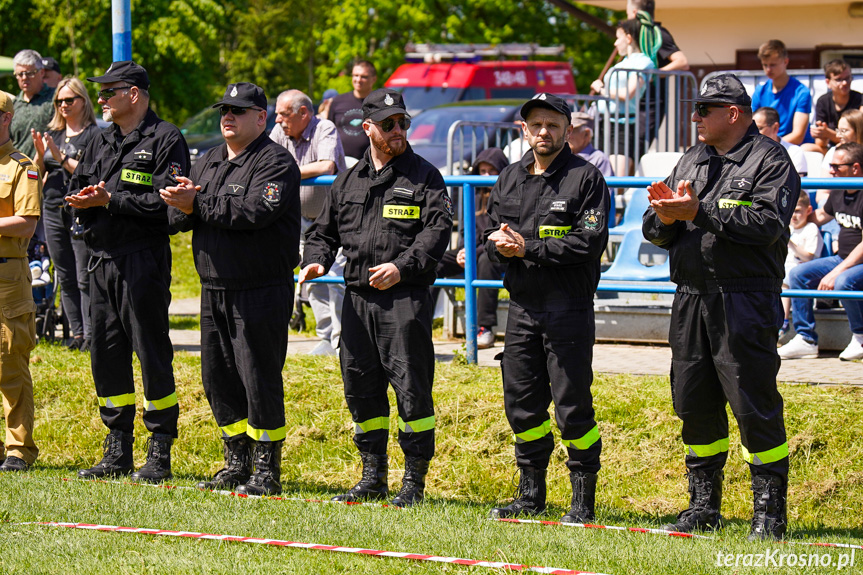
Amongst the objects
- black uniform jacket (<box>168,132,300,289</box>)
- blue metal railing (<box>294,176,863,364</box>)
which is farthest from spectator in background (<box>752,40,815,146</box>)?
black uniform jacket (<box>168,132,300,289</box>)

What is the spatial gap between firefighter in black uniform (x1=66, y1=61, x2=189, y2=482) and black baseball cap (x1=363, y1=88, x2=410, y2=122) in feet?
4.12

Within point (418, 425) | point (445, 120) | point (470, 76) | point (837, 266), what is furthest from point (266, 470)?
point (470, 76)

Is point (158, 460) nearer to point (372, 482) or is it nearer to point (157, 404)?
point (157, 404)

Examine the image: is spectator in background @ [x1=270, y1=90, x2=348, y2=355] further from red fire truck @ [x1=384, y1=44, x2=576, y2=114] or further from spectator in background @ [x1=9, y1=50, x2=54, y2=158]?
red fire truck @ [x1=384, y1=44, x2=576, y2=114]

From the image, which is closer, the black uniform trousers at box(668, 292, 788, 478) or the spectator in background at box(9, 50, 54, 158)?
the black uniform trousers at box(668, 292, 788, 478)

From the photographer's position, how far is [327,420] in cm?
817

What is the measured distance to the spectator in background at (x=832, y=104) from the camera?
1085 cm

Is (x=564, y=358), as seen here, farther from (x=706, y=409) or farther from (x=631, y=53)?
(x=631, y=53)

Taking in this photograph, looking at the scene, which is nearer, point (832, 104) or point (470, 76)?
point (832, 104)

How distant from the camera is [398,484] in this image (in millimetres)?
7648

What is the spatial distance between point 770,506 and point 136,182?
12.8ft

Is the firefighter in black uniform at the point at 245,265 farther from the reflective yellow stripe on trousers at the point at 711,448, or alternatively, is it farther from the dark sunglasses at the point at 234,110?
the reflective yellow stripe on trousers at the point at 711,448

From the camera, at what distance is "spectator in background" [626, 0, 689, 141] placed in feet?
37.3

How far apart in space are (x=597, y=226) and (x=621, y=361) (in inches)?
127
